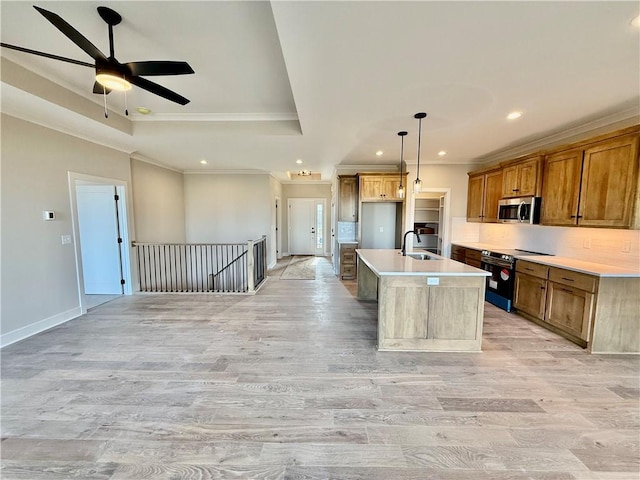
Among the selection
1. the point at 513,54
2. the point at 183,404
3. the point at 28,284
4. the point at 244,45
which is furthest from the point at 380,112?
the point at 28,284

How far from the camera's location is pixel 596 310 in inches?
107

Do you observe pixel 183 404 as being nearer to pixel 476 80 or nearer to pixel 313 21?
pixel 313 21

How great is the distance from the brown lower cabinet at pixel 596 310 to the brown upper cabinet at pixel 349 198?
3608 millimetres

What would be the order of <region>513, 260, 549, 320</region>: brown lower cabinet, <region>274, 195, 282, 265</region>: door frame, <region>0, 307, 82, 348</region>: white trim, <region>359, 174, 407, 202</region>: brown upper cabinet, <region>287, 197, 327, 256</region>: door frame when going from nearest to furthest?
<region>0, 307, 82, 348</region>: white trim, <region>513, 260, 549, 320</region>: brown lower cabinet, <region>359, 174, 407, 202</region>: brown upper cabinet, <region>274, 195, 282, 265</region>: door frame, <region>287, 197, 327, 256</region>: door frame

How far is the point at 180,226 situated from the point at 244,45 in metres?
5.71

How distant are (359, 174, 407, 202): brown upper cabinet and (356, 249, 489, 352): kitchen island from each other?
9.72 ft

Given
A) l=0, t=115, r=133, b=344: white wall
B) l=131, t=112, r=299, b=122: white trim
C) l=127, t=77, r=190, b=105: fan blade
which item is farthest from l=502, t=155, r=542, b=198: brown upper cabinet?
l=0, t=115, r=133, b=344: white wall

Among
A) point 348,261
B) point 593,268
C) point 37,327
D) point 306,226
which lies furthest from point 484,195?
point 37,327

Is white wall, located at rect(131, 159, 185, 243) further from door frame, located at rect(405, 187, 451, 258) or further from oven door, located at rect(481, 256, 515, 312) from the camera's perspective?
oven door, located at rect(481, 256, 515, 312)

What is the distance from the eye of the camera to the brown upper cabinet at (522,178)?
3.76 metres

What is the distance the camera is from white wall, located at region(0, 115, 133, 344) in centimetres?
296

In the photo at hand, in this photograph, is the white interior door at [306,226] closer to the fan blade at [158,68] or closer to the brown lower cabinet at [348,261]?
the brown lower cabinet at [348,261]

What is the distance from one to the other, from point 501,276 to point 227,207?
636 cm

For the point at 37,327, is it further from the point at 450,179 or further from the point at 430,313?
the point at 450,179
